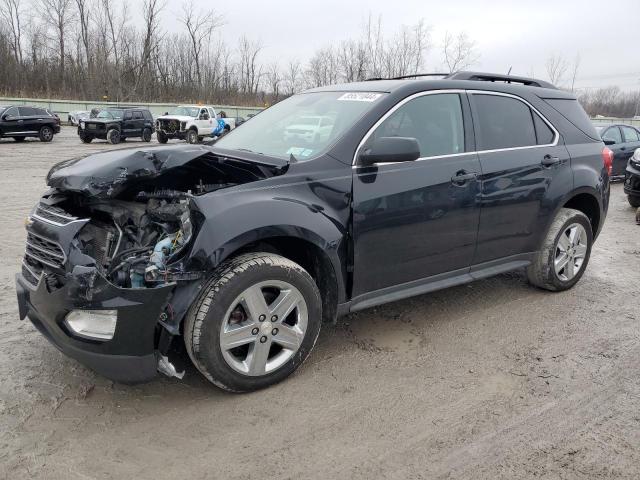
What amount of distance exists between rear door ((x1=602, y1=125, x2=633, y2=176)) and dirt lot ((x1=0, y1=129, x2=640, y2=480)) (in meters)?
10.4

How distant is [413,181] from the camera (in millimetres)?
3570

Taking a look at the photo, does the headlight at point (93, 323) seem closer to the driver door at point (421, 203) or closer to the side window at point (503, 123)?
the driver door at point (421, 203)

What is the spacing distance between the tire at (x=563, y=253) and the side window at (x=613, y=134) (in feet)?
31.4

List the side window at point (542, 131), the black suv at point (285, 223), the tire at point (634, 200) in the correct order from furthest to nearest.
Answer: the tire at point (634, 200)
the side window at point (542, 131)
the black suv at point (285, 223)

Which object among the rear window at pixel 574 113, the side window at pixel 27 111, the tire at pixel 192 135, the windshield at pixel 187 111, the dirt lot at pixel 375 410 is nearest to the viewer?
the dirt lot at pixel 375 410

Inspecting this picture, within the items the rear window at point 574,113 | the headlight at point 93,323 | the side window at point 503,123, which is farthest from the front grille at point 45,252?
the rear window at point 574,113

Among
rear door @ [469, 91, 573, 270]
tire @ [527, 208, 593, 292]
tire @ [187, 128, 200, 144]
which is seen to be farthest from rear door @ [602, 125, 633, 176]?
tire @ [187, 128, 200, 144]

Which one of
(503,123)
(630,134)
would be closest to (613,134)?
(630,134)

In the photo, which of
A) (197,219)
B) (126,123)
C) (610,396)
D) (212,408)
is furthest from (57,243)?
(126,123)

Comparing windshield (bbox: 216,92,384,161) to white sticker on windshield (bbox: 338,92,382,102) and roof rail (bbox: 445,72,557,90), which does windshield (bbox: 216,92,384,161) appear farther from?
roof rail (bbox: 445,72,557,90)

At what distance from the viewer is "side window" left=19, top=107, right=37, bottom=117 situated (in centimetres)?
2298

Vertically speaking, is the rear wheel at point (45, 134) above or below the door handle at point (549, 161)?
below

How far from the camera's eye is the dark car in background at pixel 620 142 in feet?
42.5

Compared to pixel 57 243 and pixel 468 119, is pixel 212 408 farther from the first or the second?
pixel 468 119
